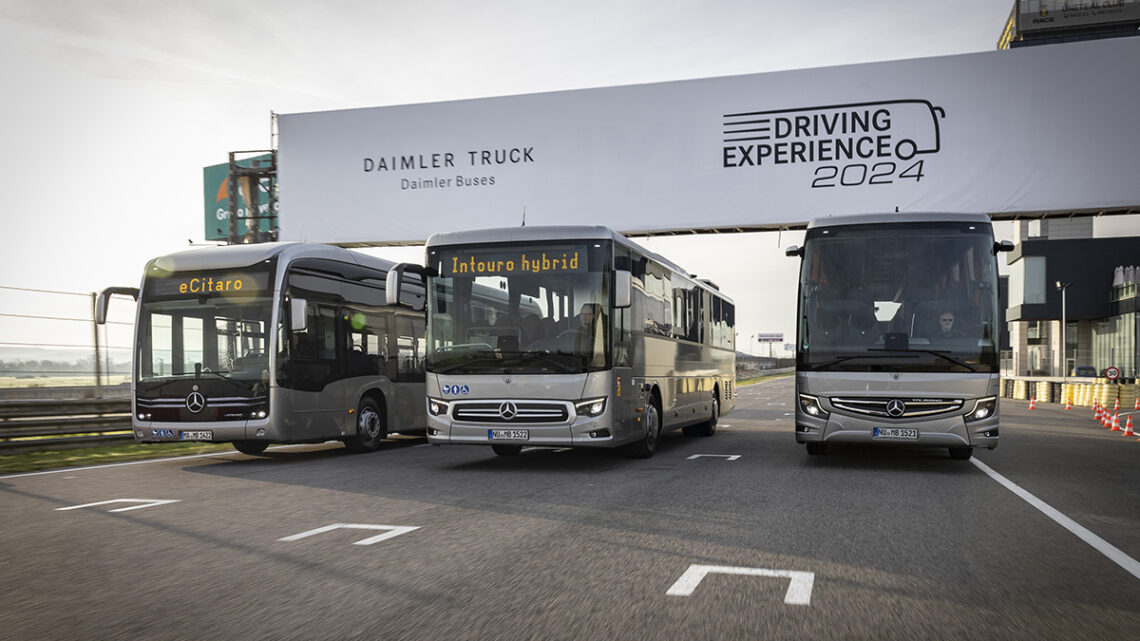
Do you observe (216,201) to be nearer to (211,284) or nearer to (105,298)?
(105,298)

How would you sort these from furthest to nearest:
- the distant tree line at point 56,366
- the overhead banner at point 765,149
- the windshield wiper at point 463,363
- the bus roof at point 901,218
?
the overhead banner at point 765,149 < the distant tree line at point 56,366 < the bus roof at point 901,218 < the windshield wiper at point 463,363

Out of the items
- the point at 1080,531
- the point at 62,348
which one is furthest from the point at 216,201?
the point at 1080,531

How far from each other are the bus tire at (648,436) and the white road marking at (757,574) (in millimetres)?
7256

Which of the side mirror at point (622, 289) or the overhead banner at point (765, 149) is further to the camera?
the overhead banner at point (765, 149)

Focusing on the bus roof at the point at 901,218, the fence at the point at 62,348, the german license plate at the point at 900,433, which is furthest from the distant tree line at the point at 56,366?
the german license plate at the point at 900,433

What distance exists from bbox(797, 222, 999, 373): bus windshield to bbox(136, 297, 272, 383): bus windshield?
23.7 feet

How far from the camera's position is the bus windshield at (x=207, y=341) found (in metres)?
12.8

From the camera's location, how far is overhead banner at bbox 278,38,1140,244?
832 inches

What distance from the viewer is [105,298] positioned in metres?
13.2

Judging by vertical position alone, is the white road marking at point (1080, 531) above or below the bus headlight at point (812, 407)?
below

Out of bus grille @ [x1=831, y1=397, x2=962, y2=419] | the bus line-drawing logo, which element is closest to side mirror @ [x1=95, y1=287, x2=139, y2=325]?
bus grille @ [x1=831, y1=397, x2=962, y2=419]

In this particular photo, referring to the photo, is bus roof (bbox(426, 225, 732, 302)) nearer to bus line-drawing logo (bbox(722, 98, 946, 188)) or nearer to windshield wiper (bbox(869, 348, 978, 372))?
windshield wiper (bbox(869, 348, 978, 372))

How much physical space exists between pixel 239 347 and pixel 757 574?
9173 millimetres

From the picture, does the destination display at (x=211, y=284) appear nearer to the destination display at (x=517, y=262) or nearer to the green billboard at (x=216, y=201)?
the destination display at (x=517, y=262)
